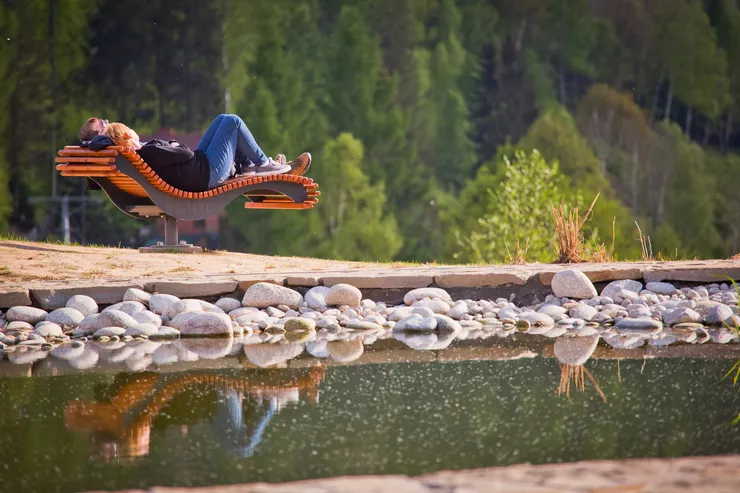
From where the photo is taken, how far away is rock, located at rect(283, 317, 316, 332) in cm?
598

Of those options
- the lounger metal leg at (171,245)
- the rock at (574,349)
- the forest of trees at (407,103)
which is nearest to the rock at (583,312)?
the rock at (574,349)

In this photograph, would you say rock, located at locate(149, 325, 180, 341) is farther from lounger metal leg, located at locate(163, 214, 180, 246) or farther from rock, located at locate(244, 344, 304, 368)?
lounger metal leg, located at locate(163, 214, 180, 246)

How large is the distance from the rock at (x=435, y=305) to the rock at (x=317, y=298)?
1.89 feet

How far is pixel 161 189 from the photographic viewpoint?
8164mm

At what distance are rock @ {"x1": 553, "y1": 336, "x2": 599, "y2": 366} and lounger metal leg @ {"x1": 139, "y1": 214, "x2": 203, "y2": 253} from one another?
3934 millimetres

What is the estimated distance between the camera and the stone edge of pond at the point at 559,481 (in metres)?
2.38

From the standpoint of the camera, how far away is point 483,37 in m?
28.5

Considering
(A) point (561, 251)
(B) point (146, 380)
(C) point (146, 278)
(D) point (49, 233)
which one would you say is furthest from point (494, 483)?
(D) point (49, 233)

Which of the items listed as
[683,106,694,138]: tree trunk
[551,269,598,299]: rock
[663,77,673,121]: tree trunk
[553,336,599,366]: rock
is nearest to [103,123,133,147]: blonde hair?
[551,269,598,299]: rock

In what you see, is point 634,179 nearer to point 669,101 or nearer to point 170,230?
point 669,101

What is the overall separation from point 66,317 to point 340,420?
2863 millimetres

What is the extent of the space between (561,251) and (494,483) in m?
6.09

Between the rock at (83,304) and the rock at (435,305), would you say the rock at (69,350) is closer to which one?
the rock at (83,304)

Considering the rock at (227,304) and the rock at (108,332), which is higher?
the rock at (227,304)
